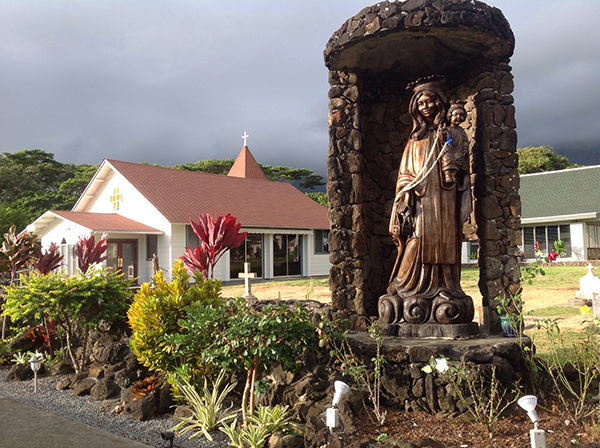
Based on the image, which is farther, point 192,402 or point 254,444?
point 192,402

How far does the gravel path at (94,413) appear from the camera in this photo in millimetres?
4125

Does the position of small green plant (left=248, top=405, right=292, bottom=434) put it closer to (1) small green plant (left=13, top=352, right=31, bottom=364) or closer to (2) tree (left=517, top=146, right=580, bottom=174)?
(1) small green plant (left=13, top=352, right=31, bottom=364)

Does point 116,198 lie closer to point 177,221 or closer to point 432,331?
point 177,221

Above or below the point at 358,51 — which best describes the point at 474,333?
below

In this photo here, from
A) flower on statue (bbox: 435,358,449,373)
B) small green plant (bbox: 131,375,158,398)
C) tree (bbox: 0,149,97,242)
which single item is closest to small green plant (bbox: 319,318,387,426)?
flower on statue (bbox: 435,358,449,373)

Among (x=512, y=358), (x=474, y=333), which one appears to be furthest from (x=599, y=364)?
(x=474, y=333)

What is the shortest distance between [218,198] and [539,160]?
2801 centimetres

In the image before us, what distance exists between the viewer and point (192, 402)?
14.6 feet

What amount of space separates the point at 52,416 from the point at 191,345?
180cm

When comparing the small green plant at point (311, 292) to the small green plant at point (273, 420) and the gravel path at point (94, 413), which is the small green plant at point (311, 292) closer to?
the gravel path at point (94, 413)

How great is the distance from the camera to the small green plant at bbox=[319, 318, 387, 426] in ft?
13.5

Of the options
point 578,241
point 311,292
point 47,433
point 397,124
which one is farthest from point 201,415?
point 578,241

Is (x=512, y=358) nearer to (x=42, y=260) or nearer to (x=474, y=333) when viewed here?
(x=474, y=333)

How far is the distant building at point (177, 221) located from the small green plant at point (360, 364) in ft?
47.7
